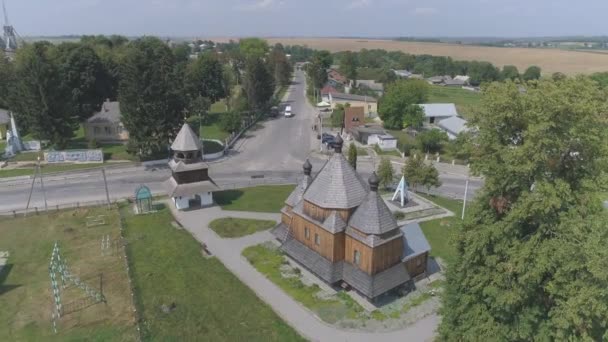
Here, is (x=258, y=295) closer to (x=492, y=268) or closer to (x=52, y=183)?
(x=492, y=268)

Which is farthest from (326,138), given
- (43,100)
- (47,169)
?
(43,100)

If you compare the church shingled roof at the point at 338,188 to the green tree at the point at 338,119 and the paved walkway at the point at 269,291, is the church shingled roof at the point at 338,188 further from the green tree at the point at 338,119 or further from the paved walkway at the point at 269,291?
the green tree at the point at 338,119

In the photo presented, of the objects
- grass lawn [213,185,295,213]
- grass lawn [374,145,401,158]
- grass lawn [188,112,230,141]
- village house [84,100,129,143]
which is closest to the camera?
grass lawn [213,185,295,213]

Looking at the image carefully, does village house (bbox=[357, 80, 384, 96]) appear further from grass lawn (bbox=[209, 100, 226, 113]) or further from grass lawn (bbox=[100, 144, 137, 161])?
grass lawn (bbox=[100, 144, 137, 161])

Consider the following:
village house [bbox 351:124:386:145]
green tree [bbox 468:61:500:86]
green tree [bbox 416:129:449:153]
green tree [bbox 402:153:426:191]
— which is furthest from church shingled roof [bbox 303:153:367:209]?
green tree [bbox 468:61:500:86]

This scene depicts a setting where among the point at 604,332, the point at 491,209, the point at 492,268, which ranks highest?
the point at 491,209

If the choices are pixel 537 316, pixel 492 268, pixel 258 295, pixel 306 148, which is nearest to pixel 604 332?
pixel 537 316
